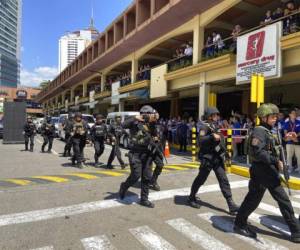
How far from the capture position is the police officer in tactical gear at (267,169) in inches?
175

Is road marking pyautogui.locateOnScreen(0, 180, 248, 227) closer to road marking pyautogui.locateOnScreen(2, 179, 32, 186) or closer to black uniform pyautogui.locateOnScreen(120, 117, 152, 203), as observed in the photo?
black uniform pyautogui.locateOnScreen(120, 117, 152, 203)

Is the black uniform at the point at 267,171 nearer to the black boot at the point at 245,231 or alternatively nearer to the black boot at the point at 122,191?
the black boot at the point at 245,231

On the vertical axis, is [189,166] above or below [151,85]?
below

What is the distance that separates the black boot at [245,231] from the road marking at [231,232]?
0.06 meters

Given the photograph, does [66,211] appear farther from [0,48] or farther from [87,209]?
[0,48]

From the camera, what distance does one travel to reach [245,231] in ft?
15.6

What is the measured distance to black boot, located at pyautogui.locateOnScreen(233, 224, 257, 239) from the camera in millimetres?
4675

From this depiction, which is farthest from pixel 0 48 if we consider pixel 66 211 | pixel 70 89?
pixel 66 211

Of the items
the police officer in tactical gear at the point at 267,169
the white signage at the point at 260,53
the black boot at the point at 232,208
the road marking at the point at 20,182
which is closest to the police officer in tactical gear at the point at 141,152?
the black boot at the point at 232,208

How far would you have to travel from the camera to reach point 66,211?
5.79 m

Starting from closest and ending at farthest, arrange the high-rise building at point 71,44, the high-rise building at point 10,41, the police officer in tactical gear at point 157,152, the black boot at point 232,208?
the black boot at point 232,208 < the police officer in tactical gear at point 157,152 < the high-rise building at point 71,44 < the high-rise building at point 10,41

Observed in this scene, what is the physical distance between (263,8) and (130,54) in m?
13.5

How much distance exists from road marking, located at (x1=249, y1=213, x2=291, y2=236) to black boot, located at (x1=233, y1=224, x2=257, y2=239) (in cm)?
50

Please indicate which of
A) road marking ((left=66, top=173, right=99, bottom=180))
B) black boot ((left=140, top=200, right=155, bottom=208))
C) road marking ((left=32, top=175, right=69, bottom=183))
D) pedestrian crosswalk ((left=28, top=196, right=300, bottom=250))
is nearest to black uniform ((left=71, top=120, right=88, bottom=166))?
road marking ((left=66, top=173, right=99, bottom=180))
